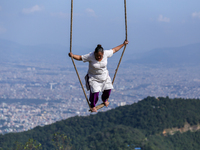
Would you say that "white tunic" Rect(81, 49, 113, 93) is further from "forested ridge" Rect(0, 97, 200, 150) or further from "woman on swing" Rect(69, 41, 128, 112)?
"forested ridge" Rect(0, 97, 200, 150)

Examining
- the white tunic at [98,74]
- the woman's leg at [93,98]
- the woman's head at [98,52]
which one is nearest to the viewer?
the woman's head at [98,52]

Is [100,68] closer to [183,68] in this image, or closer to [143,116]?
[143,116]

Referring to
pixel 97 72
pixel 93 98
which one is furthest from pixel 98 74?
pixel 93 98

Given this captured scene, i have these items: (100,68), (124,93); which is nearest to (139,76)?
(124,93)

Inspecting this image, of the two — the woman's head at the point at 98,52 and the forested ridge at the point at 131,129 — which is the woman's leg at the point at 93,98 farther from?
the forested ridge at the point at 131,129

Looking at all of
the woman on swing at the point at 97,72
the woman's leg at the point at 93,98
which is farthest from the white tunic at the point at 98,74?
the woman's leg at the point at 93,98

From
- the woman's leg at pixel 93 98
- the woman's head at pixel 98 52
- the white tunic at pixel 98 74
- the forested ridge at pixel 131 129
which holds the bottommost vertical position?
the forested ridge at pixel 131 129

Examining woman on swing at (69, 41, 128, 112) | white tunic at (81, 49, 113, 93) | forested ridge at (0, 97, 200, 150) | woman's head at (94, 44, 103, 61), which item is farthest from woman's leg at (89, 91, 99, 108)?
forested ridge at (0, 97, 200, 150)
